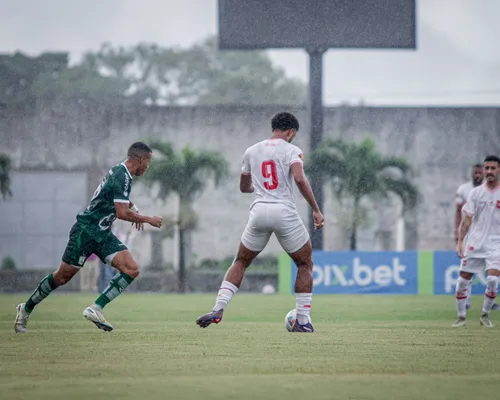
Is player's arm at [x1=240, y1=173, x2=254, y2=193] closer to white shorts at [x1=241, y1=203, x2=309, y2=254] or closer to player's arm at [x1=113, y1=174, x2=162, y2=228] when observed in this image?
white shorts at [x1=241, y1=203, x2=309, y2=254]

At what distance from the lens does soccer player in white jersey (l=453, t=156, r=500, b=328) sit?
14.0 metres

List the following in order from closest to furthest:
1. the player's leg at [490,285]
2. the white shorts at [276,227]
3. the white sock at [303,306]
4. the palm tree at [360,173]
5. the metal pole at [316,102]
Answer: the white shorts at [276,227] < the white sock at [303,306] < the player's leg at [490,285] < the metal pole at [316,102] < the palm tree at [360,173]

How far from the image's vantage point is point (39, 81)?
225 ft

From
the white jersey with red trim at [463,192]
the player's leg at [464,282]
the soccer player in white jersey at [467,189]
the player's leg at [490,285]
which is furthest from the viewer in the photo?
the white jersey with red trim at [463,192]

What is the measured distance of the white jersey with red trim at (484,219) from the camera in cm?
1404

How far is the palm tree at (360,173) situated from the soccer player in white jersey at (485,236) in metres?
20.6

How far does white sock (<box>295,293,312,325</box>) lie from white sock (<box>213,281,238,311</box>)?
0.70 meters

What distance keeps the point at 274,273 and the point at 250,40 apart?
945cm

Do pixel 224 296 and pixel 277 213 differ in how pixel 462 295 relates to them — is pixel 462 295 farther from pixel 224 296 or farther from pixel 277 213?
pixel 224 296

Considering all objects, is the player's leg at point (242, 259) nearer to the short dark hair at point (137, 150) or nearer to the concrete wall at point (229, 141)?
the short dark hair at point (137, 150)

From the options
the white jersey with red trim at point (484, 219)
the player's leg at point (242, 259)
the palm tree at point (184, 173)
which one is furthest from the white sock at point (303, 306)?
the palm tree at point (184, 173)

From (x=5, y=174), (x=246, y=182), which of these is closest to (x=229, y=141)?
(x=5, y=174)

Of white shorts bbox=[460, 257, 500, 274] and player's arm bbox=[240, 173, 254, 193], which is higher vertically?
player's arm bbox=[240, 173, 254, 193]

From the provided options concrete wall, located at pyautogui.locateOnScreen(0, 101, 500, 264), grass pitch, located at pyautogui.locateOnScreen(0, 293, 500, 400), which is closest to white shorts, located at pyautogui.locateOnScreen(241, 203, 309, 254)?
grass pitch, located at pyautogui.locateOnScreen(0, 293, 500, 400)
